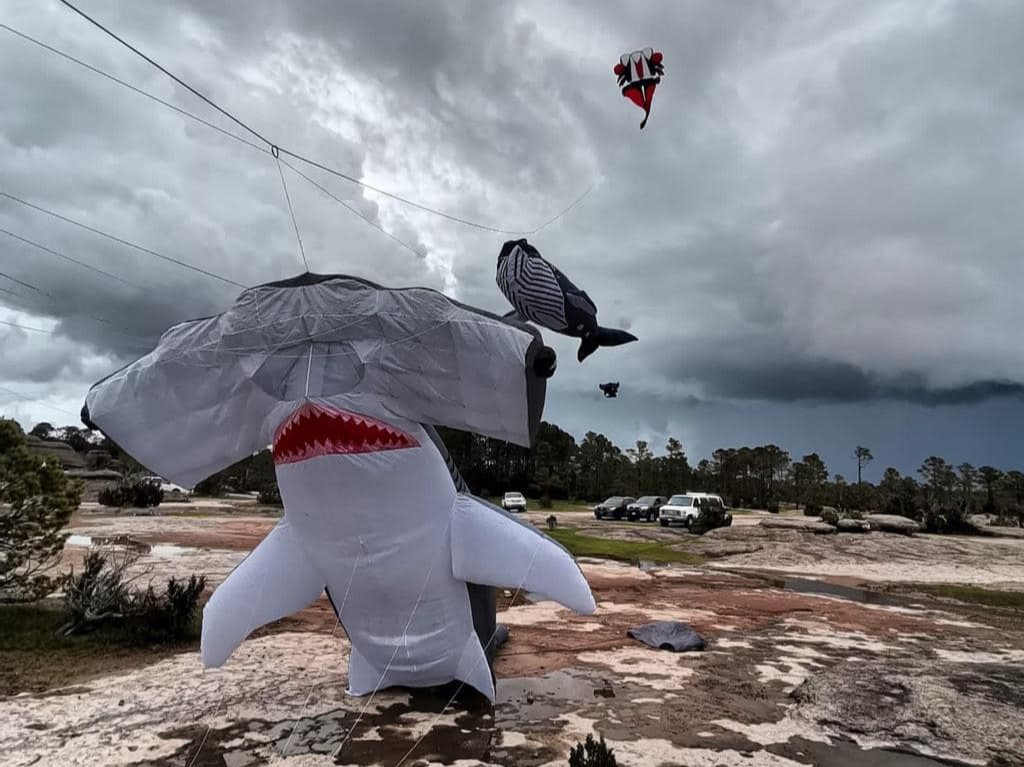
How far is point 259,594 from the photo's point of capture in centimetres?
587

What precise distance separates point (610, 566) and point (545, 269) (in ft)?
50.8

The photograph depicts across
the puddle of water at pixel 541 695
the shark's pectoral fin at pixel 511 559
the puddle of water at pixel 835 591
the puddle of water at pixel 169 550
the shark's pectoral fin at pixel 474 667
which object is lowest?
the puddle of water at pixel 835 591

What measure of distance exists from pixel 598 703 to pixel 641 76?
610 cm

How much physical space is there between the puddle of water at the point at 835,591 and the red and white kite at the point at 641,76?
45.3ft

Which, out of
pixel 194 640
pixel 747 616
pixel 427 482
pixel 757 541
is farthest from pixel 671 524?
pixel 427 482

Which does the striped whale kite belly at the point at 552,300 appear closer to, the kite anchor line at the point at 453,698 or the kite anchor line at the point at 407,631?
the kite anchor line at the point at 453,698

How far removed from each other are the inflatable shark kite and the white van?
1097 inches

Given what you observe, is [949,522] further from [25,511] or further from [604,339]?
[25,511]

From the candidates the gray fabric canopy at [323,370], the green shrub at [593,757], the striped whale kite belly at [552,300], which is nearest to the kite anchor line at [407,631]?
the gray fabric canopy at [323,370]

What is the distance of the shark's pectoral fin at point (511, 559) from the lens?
5465 mm

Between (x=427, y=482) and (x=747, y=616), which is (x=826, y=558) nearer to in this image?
(x=747, y=616)

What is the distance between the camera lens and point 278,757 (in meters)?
5.36

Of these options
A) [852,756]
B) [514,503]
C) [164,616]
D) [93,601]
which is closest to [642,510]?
[514,503]

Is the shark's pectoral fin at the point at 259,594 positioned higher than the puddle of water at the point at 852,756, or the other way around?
the shark's pectoral fin at the point at 259,594
